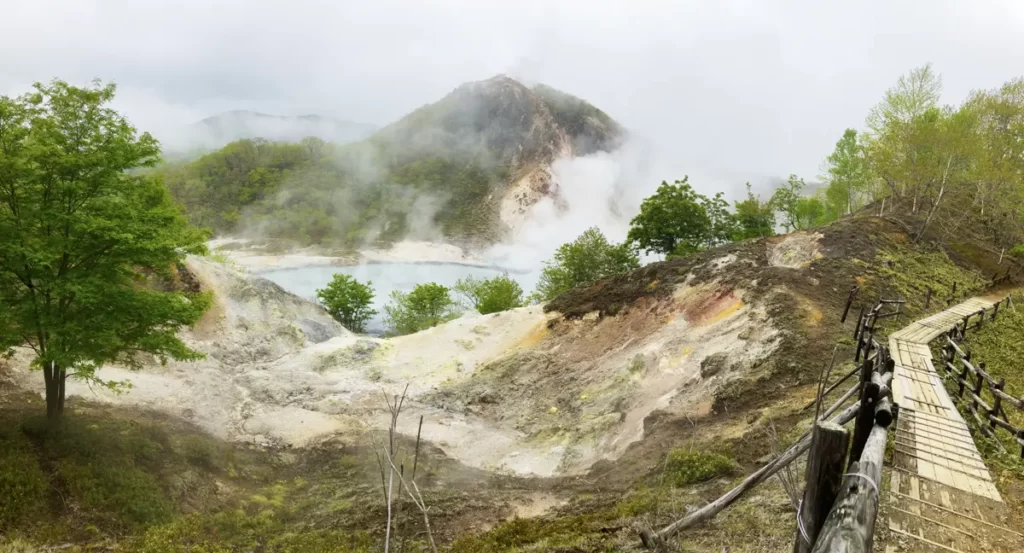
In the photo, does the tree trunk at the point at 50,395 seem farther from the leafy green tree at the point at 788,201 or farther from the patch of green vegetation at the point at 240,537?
the leafy green tree at the point at 788,201

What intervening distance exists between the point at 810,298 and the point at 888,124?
22750 mm

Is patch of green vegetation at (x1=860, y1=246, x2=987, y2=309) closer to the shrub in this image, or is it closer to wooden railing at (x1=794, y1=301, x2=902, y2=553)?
wooden railing at (x1=794, y1=301, x2=902, y2=553)

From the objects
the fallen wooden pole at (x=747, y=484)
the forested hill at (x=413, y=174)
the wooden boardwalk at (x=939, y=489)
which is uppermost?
the forested hill at (x=413, y=174)

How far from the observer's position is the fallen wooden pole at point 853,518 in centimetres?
345

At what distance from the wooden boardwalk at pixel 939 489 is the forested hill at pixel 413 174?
360 feet

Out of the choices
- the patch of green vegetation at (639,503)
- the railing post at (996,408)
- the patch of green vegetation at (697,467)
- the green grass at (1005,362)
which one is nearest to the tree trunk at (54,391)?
the patch of green vegetation at (639,503)

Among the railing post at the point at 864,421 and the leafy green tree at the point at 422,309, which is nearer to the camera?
the railing post at the point at 864,421

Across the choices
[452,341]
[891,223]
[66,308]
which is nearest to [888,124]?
[891,223]

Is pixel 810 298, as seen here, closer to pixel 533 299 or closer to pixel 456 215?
pixel 533 299

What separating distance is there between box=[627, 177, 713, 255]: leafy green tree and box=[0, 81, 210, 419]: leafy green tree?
40.0 metres

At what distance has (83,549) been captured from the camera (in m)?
11.5

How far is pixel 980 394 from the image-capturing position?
479 inches

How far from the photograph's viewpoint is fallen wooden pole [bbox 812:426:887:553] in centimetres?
345

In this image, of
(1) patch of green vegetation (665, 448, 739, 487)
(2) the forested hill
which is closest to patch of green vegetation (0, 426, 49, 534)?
(1) patch of green vegetation (665, 448, 739, 487)
